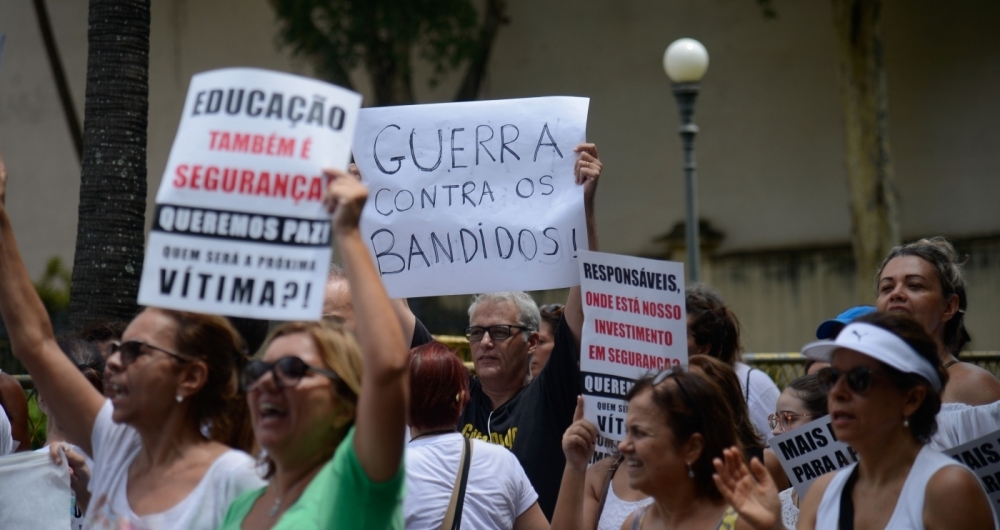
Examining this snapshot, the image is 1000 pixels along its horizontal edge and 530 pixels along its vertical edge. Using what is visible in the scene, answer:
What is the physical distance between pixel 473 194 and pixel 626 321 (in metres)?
0.93

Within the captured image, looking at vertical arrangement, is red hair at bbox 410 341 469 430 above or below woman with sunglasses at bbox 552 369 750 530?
above

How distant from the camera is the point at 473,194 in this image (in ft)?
15.3

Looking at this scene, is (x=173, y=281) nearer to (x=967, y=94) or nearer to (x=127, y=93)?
(x=127, y=93)

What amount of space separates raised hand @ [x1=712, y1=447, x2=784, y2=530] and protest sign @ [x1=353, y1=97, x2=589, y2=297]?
154 cm

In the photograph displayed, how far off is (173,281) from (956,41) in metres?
15.7

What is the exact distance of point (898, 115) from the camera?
17062 mm

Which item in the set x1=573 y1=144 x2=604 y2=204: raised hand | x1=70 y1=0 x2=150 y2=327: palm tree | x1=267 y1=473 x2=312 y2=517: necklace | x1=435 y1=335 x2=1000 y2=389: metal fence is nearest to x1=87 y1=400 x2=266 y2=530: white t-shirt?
x1=267 y1=473 x2=312 y2=517: necklace

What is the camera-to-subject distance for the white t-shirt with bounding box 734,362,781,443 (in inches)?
202

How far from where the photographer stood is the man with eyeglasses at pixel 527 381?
4414 millimetres

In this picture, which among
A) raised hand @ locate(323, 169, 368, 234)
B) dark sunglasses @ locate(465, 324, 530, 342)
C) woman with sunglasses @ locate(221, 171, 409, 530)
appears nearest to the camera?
woman with sunglasses @ locate(221, 171, 409, 530)

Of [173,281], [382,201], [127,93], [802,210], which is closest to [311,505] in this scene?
[173,281]

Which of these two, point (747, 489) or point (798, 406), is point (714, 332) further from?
point (747, 489)

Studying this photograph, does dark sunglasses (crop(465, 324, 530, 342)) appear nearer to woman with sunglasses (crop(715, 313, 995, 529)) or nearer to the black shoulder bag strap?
the black shoulder bag strap

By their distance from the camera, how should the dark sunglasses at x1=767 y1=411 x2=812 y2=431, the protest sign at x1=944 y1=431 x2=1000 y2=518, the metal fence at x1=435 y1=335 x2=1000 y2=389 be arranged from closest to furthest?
1. the protest sign at x1=944 y1=431 x2=1000 y2=518
2. the dark sunglasses at x1=767 y1=411 x2=812 y2=431
3. the metal fence at x1=435 y1=335 x2=1000 y2=389
